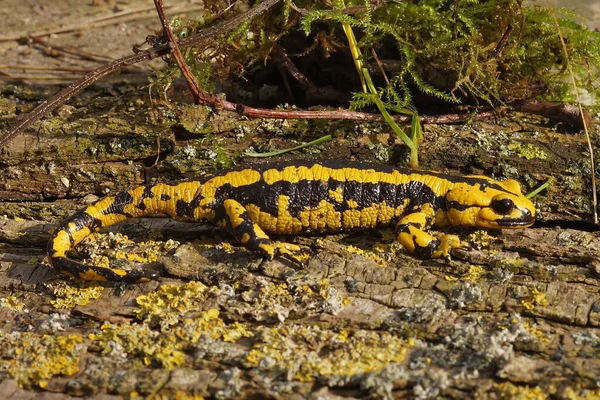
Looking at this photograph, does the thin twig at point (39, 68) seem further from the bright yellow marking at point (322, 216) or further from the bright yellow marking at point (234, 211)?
the bright yellow marking at point (322, 216)

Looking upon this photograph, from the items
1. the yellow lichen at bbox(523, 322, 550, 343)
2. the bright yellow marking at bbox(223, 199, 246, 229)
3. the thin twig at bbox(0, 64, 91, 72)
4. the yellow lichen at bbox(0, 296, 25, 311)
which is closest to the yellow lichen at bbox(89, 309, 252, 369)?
the yellow lichen at bbox(0, 296, 25, 311)

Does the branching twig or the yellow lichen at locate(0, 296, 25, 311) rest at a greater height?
the branching twig

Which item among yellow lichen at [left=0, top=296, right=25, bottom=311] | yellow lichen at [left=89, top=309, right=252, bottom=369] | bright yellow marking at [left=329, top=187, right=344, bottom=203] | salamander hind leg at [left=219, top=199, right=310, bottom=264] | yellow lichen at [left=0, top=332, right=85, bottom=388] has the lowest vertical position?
yellow lichen at [left=0, top=332, right=85, bottom=388]

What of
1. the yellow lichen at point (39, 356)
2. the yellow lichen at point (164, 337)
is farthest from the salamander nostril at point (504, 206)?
the yellow lichen at point (39, 356)

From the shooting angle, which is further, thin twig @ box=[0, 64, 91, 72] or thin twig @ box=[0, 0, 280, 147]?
thin twig @ box=[0, 64, 91, 72]

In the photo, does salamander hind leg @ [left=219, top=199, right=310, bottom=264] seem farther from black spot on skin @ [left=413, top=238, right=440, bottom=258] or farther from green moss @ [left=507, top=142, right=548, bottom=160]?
green moss @ [left=507, top=142, right=548, bottom=160]

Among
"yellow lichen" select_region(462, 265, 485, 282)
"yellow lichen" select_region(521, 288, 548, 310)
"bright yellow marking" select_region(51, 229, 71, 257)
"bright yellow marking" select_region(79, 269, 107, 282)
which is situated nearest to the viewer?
"yellow lichen" select_region(521, 288, 548, 310)

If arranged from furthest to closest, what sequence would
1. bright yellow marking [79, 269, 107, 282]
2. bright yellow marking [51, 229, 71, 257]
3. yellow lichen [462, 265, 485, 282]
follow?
bright yellow marking [51, 229, 71, 257] < bright yellow marking [79, 269, 107, 282] < yellow lichen [462, 265, 485, 282]
